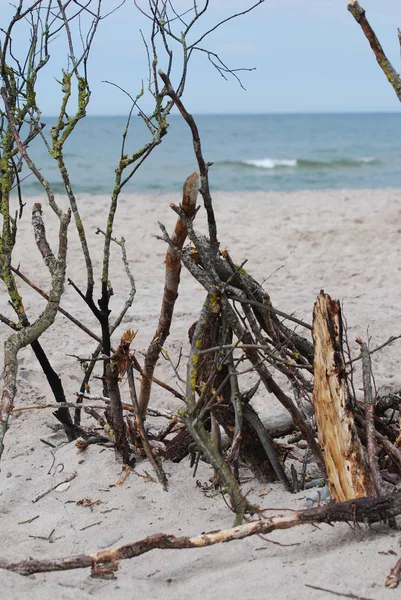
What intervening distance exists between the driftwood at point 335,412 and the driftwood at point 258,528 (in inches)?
4.6

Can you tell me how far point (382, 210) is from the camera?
11.3 m

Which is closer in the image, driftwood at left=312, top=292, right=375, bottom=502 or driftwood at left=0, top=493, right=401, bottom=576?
driftwood at left=0, top=493, right=401, bottom=576

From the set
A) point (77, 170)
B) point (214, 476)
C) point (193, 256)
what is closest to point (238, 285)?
point (193, 256)

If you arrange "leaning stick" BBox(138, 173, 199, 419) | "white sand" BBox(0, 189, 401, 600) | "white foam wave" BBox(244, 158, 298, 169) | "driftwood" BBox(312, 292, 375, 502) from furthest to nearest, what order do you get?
"white foam wave" BBox(244, 158, 298, 169) < "leaning stick" BBox(138, 173, 199, 419) < "driftwood" BBox(312, 292, 375, 502) < "white sand" BBox(0, 189, 401, 600)

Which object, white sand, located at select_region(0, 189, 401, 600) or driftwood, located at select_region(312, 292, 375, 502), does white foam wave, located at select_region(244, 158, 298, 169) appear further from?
driftwood, located at select_region(312, 292, 375, 502)

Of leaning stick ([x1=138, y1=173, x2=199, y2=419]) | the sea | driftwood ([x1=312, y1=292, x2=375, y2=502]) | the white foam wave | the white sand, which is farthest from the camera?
the white foam wave

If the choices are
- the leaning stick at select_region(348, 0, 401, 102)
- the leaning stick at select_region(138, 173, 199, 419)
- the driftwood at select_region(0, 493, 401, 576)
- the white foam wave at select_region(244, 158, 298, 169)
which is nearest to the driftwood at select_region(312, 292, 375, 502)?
the driftwood at select_region(0, 493, 401, 576)

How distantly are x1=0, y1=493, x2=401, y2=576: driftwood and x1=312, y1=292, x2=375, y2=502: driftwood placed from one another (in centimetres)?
12

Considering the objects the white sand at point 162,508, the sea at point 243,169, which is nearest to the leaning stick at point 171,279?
the white sand at point 162,508

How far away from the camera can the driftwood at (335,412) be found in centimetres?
234

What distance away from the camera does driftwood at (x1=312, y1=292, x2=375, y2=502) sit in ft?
7.68

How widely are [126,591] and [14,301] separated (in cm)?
141

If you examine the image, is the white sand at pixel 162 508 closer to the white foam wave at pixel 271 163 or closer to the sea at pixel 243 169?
the sea at pixel 243 169

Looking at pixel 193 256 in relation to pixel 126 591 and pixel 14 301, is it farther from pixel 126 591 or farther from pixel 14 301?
pixel 126 591
